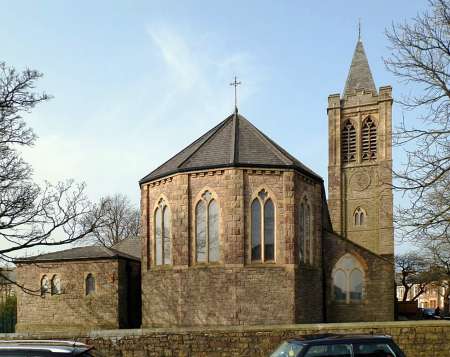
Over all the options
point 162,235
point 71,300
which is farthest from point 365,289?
point 71,300

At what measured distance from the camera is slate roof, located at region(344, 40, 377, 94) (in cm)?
4469

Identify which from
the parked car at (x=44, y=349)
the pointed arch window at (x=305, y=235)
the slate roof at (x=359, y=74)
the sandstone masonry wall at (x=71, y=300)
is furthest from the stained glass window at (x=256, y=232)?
the slate roof at (x=359, y=74)

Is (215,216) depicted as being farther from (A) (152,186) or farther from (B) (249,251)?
(A) (152,186)

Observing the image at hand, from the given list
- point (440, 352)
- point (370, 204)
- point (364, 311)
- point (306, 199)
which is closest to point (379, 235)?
point (370, 204)

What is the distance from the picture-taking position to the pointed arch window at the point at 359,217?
4219cm

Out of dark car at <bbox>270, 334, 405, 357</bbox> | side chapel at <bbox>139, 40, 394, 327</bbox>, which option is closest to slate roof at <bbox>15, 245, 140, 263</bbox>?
side chapel at <bbox>139, 40, 394, 327</bbox>

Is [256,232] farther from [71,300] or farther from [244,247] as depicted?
[71,300]

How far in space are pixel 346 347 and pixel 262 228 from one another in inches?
490

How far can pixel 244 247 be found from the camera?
64.2 feet

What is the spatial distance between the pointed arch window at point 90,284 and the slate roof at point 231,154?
502 centimetres

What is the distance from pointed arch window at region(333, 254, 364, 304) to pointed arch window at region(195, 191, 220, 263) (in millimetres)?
7503

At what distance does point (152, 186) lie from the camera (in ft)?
71.9

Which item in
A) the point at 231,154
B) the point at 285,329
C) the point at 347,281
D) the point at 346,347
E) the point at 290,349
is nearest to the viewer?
the point at 346,347

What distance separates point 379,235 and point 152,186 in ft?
80.3
